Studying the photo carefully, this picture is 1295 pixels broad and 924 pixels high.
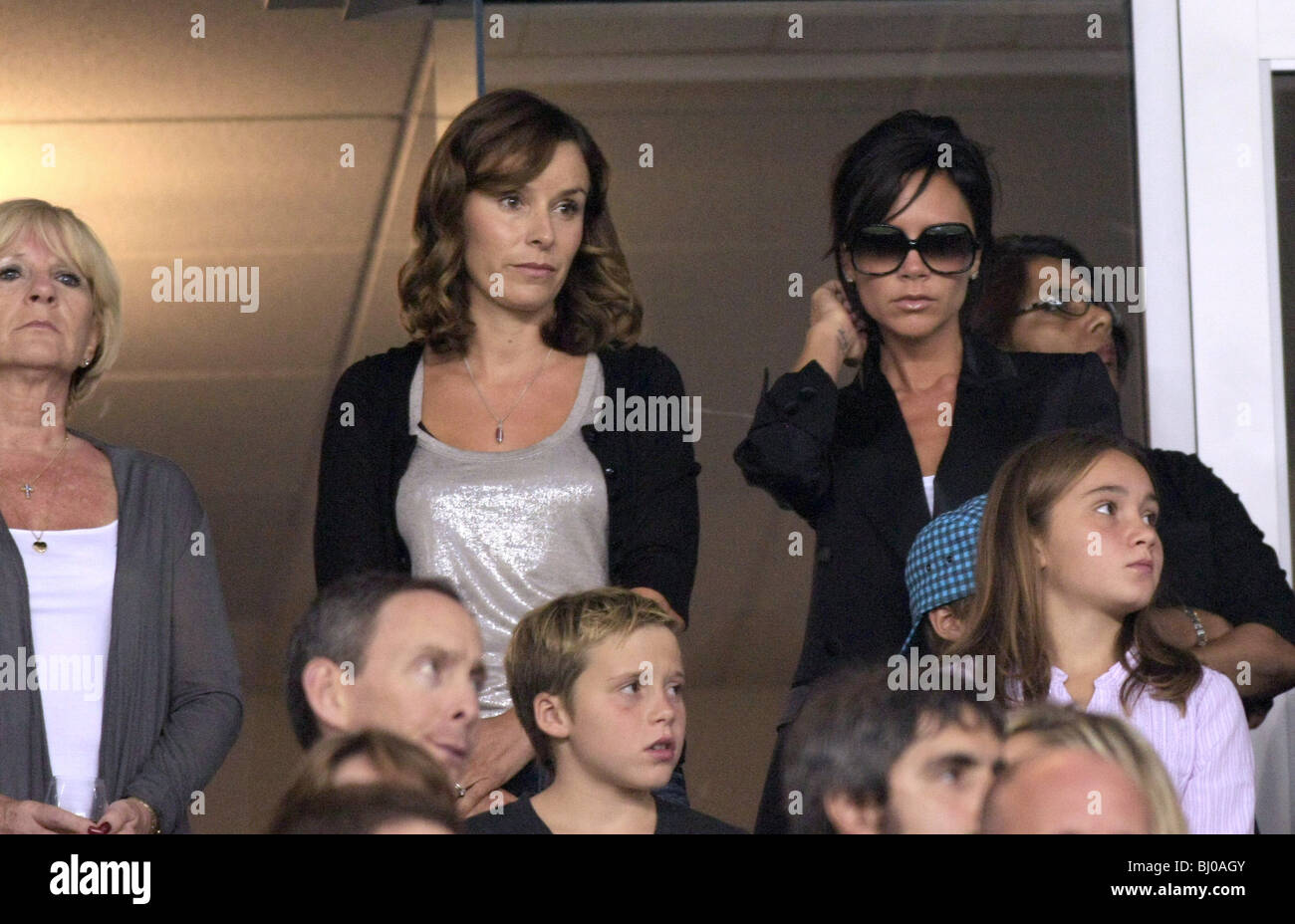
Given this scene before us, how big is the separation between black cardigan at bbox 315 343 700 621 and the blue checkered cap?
37 cm

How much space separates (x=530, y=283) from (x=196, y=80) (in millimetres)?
1601

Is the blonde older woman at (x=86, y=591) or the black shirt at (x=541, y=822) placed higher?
the blonde older woman at (x=86, y=591)

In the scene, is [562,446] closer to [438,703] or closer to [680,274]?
[438,703]

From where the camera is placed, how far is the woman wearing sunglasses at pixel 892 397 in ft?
11.0

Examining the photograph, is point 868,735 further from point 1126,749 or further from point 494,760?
point 494,760

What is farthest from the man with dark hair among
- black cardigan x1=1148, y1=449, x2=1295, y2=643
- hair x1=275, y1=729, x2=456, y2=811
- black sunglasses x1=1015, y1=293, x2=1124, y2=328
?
A: black sunglasses x1=1015, y1=293, x2=1124, y2=328

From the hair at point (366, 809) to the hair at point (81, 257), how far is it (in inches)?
53.2

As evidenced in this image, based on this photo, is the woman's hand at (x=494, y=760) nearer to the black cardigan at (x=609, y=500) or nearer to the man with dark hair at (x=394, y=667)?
the man with dark hair at (x=394, y=667)

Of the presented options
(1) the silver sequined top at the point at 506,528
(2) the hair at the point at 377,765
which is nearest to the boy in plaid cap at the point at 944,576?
(1) the silver sequined top at the point at 506,528

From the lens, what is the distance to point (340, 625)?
120 inches

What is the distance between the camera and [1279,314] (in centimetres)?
418

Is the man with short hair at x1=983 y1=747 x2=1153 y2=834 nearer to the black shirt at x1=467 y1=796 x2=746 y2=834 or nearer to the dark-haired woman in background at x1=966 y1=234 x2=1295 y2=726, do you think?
the black shirt at x1=467 y1=796 x2=746 y2=834

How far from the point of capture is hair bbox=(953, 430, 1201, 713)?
10.1 ft
